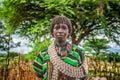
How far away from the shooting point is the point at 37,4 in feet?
81.6

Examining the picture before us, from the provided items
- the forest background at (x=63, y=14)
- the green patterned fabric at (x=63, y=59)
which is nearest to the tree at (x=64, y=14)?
the forest background at (x=63, y=14)

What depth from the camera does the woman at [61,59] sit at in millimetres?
2760

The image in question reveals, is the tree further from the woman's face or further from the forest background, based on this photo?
the woman's face

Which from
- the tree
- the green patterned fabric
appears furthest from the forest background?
the green patterned fabric

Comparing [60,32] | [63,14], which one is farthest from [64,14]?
[60,32]

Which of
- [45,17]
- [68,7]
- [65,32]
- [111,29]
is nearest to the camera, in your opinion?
[65,32]

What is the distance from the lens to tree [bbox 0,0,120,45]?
22688mm

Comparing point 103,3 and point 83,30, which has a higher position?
point 103,3

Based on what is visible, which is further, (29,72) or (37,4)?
(37,4)

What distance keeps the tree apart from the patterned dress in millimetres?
18608

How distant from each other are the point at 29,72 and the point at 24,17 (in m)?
18.3

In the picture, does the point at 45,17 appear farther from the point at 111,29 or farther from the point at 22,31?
the point at 111,29

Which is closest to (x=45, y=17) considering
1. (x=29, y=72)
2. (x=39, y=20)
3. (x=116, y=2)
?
(x=39, y=20)

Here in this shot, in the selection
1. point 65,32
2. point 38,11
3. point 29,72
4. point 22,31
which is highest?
point 65,32
